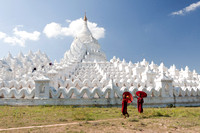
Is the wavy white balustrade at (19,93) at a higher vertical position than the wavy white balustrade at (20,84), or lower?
lower

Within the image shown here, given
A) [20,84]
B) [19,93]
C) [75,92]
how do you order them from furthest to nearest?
[20,84] → [19,93] → [75,92]

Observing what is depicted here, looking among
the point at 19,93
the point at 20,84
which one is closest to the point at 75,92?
the point at 19,93

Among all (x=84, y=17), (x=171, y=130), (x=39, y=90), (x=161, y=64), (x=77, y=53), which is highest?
(x=84, y=17)

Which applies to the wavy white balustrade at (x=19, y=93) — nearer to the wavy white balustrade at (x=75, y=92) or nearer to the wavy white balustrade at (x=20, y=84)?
the wavy white balustrade at (x=75, y=92)

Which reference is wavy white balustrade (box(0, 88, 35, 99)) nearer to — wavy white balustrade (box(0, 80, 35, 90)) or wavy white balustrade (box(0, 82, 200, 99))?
wavy white balustrade (box(0, 82, 200, 99))

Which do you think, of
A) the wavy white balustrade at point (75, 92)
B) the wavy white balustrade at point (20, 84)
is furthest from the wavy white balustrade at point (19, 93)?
the wavy white balustrade at point (20, 84)

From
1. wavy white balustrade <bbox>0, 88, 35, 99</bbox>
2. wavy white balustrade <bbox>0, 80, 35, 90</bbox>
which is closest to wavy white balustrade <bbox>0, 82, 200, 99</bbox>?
wavy white balustrade <bbox>0, 88, 35, 99</bbox>

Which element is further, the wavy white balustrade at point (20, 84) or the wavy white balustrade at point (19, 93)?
the wavy white balustrade at point (20, 84)

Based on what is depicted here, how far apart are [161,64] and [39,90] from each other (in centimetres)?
2247

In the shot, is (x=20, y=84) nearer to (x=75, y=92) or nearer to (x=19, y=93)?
(x=19, y=93)

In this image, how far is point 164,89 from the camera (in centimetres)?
1303

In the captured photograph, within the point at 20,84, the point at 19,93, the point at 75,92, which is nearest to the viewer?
the point at 75,92

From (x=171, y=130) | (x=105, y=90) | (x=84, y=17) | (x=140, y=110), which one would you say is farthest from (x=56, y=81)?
(x=84, y=17)

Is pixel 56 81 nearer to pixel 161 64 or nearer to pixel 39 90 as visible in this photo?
pixel 39 90
